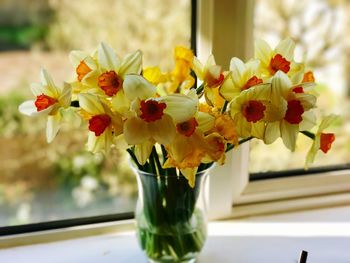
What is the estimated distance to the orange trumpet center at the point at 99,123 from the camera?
73cm

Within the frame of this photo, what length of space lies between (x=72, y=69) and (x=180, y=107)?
0.42m

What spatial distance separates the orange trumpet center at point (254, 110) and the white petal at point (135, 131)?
0.15m

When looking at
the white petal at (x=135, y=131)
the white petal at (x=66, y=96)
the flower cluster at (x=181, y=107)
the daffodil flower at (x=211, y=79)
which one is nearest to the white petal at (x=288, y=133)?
the flower cluster at (x=181, y=107)

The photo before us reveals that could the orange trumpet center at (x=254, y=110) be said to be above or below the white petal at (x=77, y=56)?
below

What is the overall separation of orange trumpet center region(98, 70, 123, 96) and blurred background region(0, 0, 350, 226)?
334mm

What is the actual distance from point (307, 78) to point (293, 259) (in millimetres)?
361

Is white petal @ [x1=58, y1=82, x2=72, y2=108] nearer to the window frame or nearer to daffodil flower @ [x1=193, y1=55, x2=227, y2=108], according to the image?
daffodil flower @ [x1=193, y1=55, x2=227, y2=108]

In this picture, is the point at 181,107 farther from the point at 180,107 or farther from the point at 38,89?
the point at 38,89

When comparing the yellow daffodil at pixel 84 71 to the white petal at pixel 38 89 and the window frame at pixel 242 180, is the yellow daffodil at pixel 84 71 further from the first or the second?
the window frame at pixel 242 180

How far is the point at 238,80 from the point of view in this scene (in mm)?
799

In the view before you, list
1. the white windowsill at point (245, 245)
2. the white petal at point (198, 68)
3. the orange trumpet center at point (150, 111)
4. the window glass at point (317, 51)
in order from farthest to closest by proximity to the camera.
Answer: the window glass at point (317, 51) < the white windowsill at point (245, 245) < the white petal at point (198, 68) < the orange trumpet center at point (150, 111)

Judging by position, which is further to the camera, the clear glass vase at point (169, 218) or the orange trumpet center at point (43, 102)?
the clear glass vase at point (169, 218)

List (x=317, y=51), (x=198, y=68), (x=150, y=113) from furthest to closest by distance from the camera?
(x=317, y=51), (x=198, y=68), (x=150, y=113)

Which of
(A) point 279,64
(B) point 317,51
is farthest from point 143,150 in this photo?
(B) point 317,51
